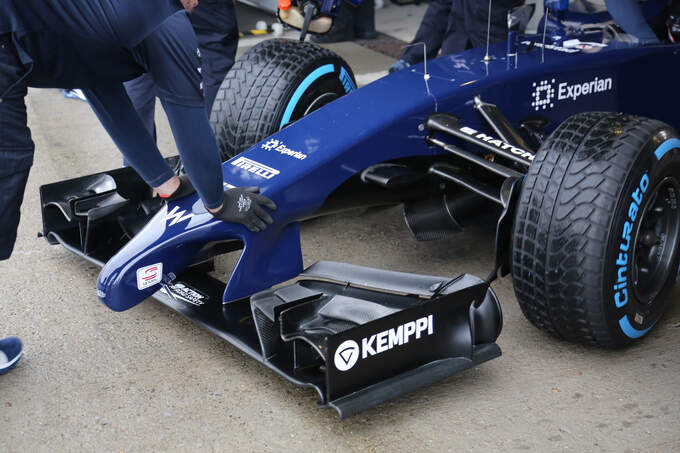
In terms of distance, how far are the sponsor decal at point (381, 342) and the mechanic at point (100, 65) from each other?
0.67 m

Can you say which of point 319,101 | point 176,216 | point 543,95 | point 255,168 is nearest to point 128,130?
point 176,216

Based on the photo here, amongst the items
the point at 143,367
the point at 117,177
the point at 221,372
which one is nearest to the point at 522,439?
the point at 221,372

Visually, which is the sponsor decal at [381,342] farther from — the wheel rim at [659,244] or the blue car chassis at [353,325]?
the wheel rim at [659,244]

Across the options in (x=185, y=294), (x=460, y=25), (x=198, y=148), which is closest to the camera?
(x=198, y=148)

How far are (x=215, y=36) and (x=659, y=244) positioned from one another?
2910 mm

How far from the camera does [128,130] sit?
2.82m

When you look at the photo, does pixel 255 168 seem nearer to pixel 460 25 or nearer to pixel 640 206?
pixel 640 206

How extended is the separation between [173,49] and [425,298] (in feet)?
3.74

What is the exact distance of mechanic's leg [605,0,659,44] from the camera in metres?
3.68

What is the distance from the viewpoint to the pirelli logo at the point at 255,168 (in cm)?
286

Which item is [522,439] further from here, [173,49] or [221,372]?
[173,49]

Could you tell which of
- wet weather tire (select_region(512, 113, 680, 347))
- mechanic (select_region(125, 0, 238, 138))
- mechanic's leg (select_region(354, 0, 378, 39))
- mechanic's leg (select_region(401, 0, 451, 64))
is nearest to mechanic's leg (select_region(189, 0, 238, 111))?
mechanic (select_region(125, 0, 238, 138))

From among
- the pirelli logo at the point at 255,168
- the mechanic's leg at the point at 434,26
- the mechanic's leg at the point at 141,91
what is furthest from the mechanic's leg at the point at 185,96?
the mechanic's leg at the point at 434,26

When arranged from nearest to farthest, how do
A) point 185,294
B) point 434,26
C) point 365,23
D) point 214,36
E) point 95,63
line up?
point 95,63 → point 185,294 → point 214,36 → point 434,26 → point 365,23
